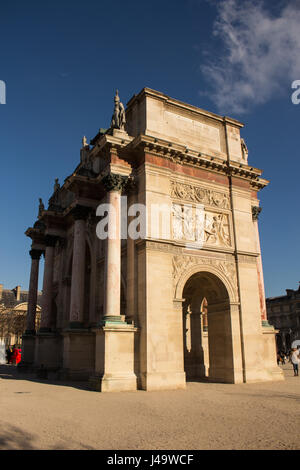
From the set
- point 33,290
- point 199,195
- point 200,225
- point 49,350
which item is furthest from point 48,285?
point 199,195

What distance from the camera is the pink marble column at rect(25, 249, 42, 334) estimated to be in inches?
1091

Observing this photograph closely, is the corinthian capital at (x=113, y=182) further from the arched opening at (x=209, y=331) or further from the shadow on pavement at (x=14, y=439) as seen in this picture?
the shadow on pavement at (x=14, y=439)

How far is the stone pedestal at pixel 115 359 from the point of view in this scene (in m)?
14.3

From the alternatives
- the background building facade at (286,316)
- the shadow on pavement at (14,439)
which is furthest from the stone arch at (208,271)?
the background building facade at (286,316)

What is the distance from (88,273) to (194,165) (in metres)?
9.83

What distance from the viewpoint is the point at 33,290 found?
2847cm

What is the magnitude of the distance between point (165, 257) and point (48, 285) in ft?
37.9

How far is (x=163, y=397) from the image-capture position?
41.0 feet

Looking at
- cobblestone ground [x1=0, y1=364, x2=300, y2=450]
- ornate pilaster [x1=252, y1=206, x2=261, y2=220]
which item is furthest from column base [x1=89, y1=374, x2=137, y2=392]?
ornate pilaster [x1=252, y1=206, x2=261, y2=220]

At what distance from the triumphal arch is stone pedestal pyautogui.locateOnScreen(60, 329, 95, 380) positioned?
0.05 m

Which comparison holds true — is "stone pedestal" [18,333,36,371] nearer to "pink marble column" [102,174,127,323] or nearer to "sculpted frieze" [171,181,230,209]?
"pink marble column" [102,174,127,323]

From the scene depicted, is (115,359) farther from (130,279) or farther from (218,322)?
(218,322)

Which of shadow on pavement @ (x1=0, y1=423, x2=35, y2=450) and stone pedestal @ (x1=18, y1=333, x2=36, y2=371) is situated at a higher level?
stone pedestal @ (x1=18, y1=333, x2=36, y2=371)

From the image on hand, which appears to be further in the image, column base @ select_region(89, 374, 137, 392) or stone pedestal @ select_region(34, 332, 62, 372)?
stone pedestal @ select_region(34, 332, 62, 372)
